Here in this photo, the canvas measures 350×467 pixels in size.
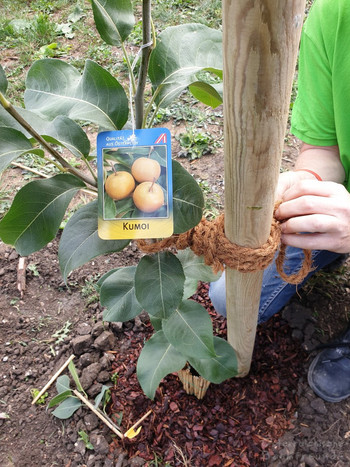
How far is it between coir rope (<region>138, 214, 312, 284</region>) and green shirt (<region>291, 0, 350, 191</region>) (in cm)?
60

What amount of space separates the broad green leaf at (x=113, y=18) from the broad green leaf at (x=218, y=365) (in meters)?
0.82

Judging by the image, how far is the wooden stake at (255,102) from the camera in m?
0.48

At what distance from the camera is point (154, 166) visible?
0.66 m

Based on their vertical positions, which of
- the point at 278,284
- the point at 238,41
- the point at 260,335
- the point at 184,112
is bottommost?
the point at 260,335

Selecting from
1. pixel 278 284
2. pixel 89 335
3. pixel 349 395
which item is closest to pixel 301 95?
pixel 278 284

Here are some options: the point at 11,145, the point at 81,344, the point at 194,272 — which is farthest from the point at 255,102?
the point at 81,344

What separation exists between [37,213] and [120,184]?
202mm

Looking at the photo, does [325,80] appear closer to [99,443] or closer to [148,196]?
[148,196]

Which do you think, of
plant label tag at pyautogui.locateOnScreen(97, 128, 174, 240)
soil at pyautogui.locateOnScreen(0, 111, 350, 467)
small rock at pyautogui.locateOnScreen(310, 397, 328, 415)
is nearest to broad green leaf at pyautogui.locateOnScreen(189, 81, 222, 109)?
plant label tag at pyautogui.locateOnScreen(97, 128, 174, 240)

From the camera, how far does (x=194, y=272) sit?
107 cm

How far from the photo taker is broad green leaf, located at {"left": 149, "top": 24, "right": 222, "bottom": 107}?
2.37ft

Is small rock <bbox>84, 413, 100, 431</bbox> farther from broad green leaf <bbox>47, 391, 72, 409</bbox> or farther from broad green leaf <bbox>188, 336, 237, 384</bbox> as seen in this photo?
broad green leaf <bbox>188, 336, 237, 384</bbox>

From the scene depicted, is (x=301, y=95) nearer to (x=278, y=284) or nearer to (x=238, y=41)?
(x=278, y=284)

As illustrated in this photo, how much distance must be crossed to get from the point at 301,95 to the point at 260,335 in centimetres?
91
